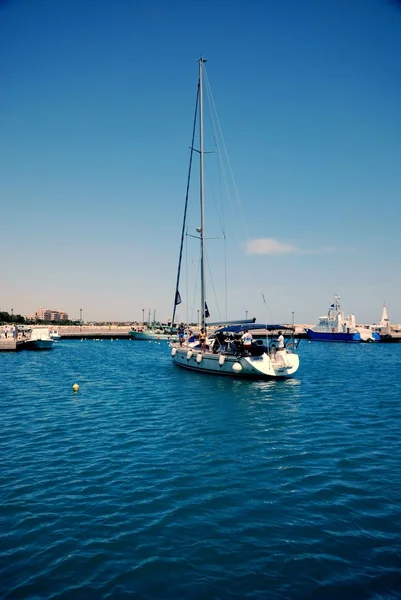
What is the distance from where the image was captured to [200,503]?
9.20 meters

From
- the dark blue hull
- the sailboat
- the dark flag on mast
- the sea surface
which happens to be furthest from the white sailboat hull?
the dark blue hull

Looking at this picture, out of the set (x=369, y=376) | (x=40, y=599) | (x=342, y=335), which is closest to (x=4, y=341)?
(x=369, y=376)

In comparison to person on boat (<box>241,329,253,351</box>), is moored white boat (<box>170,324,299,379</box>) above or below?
below

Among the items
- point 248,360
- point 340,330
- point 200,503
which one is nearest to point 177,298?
point 248,360

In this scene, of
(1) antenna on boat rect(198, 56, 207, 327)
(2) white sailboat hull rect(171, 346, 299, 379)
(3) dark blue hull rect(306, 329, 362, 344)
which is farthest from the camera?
(3) dark blue hull rect(306, 329, 362, 344)

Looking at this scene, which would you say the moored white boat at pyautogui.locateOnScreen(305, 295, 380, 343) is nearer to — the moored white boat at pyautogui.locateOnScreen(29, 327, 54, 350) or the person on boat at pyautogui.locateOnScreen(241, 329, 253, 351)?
the moored white boat at pyautogui.locateOnScreen(29, 327, 54, 350)

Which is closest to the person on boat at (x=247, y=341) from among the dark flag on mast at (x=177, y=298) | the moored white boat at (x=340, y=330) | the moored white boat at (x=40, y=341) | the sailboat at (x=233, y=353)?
the sailboat at (x=233, y=353)

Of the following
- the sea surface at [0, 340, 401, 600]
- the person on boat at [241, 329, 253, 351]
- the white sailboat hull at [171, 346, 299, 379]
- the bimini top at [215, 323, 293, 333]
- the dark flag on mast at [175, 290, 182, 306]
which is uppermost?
the dark flag on mast at [175, 290, 182, 306]

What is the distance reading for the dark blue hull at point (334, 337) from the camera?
93.1m

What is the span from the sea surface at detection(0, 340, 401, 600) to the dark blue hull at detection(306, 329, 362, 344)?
255ft

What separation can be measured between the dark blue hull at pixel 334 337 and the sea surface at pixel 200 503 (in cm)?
7761

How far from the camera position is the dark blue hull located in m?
93.1

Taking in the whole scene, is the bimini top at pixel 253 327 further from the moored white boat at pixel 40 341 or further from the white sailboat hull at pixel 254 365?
the moored white boat at pixel 40 341

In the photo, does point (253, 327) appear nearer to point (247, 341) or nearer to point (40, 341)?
point (247, 341)
